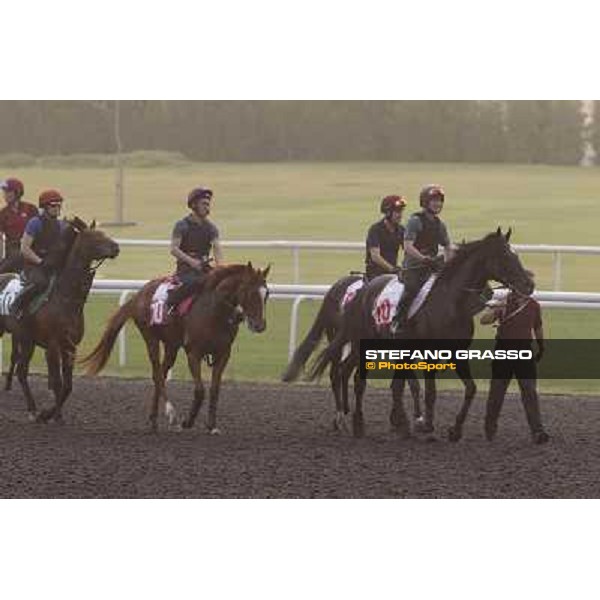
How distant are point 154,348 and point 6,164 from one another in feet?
19.3

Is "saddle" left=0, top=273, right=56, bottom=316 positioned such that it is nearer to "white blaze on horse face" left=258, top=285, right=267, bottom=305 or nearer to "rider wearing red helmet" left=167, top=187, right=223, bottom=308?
"rider wearing red helmet" left=167, top=187, right=223, bottom=308

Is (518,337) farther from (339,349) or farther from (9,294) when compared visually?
(9,294)

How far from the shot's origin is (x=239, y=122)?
591 inches

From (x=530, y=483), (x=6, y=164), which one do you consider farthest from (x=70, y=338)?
(x=6, y=164)

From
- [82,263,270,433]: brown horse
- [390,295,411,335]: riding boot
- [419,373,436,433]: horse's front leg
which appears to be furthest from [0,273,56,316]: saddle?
[419,373,436,433]: horse's front leg

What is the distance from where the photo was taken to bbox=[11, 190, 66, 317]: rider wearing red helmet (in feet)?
32.9

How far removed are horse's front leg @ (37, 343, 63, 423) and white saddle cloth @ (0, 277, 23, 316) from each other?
54 centimetres

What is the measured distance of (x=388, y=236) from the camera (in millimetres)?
Answer: 9969

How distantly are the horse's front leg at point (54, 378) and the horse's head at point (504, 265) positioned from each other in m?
2.98

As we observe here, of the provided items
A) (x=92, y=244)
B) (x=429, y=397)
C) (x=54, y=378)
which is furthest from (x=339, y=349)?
(x=54, y=378)

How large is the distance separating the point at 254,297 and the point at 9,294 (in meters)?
2.30

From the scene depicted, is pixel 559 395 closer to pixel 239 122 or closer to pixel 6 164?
pixel 239 122

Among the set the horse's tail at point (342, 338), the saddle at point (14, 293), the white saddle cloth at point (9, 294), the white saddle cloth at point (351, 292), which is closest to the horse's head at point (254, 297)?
the horse's tail at point (342, 338)

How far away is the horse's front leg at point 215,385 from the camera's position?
9.58 meters
